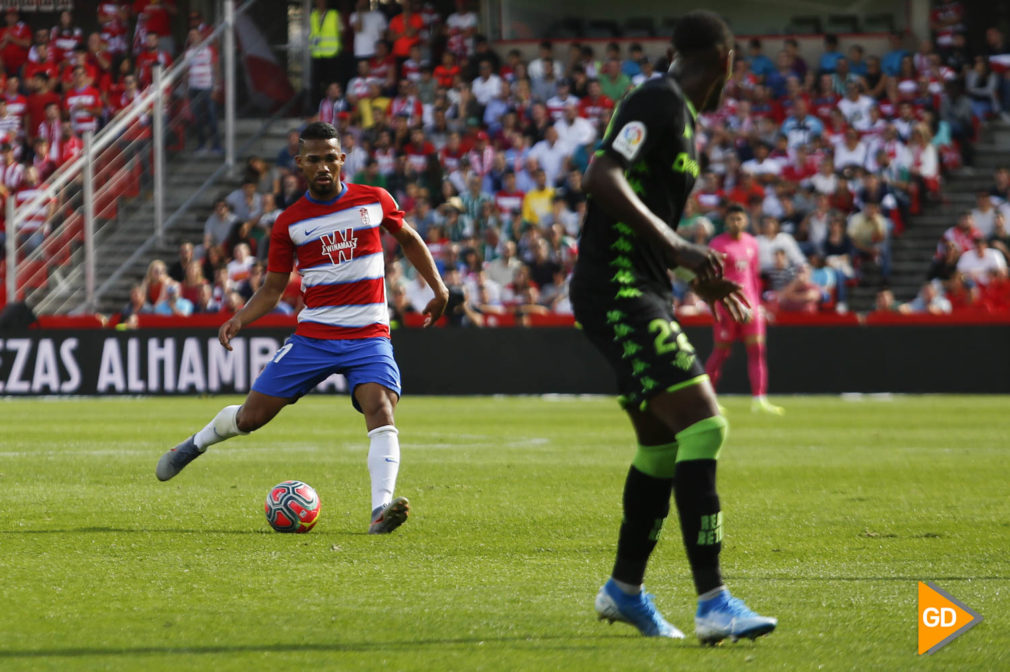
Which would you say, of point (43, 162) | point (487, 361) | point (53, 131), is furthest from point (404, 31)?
point (487, 361)

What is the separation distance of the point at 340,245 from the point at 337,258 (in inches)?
2.8

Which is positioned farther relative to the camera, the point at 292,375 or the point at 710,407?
the point at 292,375

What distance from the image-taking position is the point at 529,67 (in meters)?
26.0

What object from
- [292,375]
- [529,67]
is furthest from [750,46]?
[292,375]

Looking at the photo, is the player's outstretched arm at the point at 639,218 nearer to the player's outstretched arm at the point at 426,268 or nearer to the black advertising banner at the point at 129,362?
the player's outstretched arm at the point at 426,268

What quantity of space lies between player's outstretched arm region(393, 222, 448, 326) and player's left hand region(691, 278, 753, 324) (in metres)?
2.94

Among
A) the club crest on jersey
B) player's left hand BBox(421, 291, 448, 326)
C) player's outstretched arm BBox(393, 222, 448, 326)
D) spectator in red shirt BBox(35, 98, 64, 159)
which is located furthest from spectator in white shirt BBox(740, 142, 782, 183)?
the club crest on jersey

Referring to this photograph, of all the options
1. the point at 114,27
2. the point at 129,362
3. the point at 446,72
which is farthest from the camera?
the point at 114,27

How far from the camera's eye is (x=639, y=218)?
15.1 ft

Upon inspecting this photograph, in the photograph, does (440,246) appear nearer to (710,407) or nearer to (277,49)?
(277,49)

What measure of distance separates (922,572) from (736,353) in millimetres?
13815

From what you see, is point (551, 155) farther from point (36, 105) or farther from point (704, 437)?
point (704, 437)

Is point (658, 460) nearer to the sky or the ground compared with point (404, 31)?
nearer to the ground

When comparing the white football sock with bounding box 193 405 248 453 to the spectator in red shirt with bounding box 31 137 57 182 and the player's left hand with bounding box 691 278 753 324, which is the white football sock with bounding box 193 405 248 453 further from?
the spectator in red shirt with bounding box 31 137 57 182
